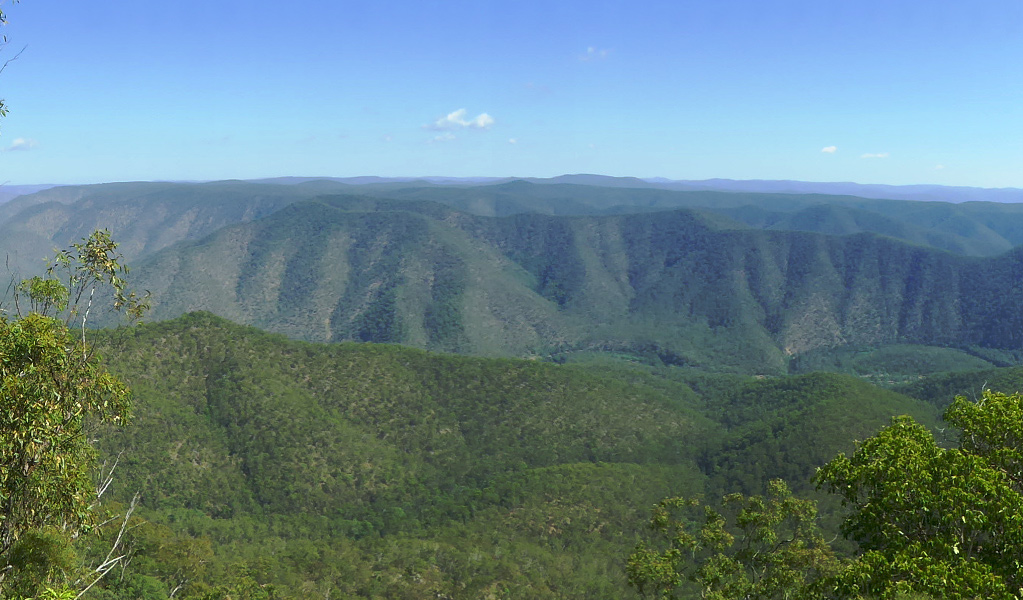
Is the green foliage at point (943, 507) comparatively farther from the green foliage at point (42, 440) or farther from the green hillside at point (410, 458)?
the green hillside at point (410, 458)

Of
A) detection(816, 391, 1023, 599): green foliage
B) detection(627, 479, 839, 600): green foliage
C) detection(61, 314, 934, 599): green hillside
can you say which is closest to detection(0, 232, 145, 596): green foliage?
detection(816, 391, 1023, 599): green foliage

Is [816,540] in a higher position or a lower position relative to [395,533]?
higher

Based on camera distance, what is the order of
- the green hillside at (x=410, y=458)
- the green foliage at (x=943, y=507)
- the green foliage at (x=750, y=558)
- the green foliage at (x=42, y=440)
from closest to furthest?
the green foliage at (x=42, y=440) < the green foliage at (x=943, y=507) < the green foliage at (x=750, y=558) < the green hillside at (x=410, y=458)

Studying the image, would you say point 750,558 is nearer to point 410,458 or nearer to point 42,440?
point 42,440

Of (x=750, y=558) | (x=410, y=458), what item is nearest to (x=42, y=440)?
(x=750, y=558)

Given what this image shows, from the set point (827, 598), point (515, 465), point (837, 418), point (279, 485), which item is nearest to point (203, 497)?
point (279, 485)

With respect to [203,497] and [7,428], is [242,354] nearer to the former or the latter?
[203,497]

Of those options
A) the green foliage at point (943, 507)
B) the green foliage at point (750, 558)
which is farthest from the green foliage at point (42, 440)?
the green foliage at point (750, 558)

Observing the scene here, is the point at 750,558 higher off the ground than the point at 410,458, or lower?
higher

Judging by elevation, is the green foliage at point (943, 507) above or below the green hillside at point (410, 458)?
above
